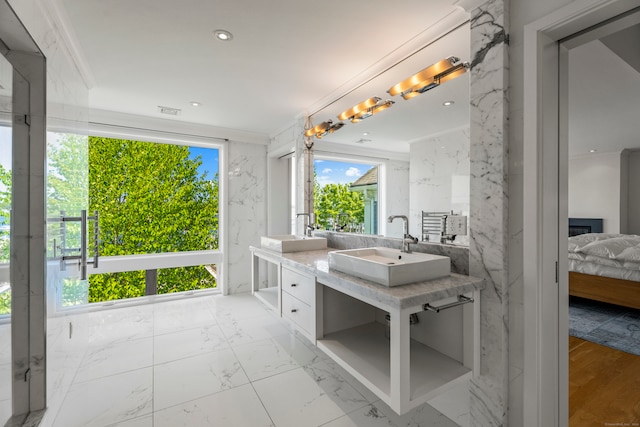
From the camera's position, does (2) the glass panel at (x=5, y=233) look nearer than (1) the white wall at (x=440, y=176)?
Yes

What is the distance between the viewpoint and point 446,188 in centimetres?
181

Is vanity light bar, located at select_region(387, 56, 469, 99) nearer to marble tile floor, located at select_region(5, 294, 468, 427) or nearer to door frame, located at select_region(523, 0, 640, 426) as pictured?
door frame, located at select_region(523, 0, 640, 426)

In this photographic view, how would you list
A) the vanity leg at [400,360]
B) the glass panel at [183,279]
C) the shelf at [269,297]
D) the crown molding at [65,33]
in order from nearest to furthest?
the vanity leg at [400,360] → the crown molding at [65,33] → the shelf at [269,297] → the glass panel at [183,279]

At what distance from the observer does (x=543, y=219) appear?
132 cm

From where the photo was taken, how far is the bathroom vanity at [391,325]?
4.33 ft

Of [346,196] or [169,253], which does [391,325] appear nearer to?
[346,196]

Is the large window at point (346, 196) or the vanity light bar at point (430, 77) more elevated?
the vanity light bar at point (430, 77)

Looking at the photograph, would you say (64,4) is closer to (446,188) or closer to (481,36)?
(481,36)

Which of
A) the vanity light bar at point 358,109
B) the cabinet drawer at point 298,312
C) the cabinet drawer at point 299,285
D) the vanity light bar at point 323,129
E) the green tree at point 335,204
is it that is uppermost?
the vanity light bar at point 358,109

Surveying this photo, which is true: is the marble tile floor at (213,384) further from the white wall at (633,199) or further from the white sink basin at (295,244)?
the white wall at (633,199)

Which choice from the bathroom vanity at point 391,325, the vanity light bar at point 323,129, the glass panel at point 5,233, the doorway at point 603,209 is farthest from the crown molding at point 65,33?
the doorway at point 603,209

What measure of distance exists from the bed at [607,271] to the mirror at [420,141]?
9.75 feet

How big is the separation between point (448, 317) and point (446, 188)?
0.76 m

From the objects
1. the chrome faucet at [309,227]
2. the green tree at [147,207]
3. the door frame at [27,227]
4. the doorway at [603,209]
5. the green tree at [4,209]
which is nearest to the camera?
the green tree at [4,209]
